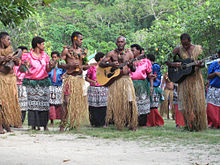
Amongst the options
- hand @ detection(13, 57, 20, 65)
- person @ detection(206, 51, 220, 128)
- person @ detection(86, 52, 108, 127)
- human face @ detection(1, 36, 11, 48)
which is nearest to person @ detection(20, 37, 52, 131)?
hand @ detection(13, 57, 20, 65)

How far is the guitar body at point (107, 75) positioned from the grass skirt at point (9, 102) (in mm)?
1713

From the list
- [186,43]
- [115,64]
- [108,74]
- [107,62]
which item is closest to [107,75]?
[108,74]

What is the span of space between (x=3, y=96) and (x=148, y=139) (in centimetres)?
271

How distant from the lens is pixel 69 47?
7391mm

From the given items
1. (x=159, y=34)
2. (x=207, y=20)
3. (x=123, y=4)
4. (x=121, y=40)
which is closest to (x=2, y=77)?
(x=121, y=40)

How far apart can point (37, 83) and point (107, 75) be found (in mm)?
1378

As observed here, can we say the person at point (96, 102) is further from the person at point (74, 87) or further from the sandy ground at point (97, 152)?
the sandy ground at point (97, 152)

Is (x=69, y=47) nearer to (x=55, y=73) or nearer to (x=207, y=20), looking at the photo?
(x=55, y=73)

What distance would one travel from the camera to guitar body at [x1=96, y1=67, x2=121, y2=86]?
745cm

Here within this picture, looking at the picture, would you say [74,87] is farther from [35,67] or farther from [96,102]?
[96,102]

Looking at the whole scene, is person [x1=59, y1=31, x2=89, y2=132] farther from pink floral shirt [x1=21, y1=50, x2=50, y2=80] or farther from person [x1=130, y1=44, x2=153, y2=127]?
person [x1=130, y1=44, x2=153, y2=127]

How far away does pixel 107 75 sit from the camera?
7602 millimetres

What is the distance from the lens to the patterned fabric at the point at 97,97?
9047 millimetres

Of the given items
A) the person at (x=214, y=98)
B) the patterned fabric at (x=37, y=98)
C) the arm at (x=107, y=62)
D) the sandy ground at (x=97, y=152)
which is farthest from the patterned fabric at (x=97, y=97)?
the sandy ground at (x=97, y=152)
